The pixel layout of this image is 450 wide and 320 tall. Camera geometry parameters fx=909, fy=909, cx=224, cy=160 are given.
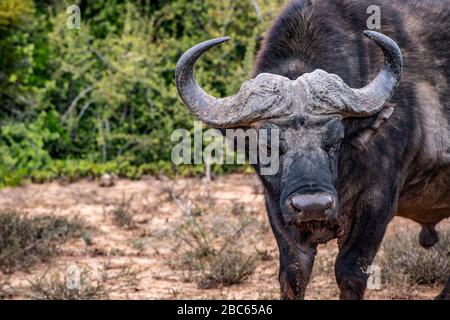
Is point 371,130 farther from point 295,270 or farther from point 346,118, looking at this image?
point 295,270

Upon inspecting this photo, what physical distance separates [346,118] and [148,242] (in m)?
3.57

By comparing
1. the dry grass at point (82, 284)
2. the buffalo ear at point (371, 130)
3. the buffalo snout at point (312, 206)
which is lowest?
the dry grass at point (82, 284)

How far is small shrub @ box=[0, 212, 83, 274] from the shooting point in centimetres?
732

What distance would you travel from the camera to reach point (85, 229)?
28.3 ft

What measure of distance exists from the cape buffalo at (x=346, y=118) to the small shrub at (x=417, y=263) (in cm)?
81

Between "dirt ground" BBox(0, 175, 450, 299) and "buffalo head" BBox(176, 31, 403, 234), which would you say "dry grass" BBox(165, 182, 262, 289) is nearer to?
"dirt ground" BBox(0, 175, 450, 299)

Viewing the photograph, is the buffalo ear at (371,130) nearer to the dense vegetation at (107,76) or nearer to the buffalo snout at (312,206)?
the buffalo snout at (312,206)

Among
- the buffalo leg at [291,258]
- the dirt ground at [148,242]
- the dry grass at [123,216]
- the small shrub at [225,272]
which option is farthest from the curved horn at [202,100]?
the dry grass at [123,216]

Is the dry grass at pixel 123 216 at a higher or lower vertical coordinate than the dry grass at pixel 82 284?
higher

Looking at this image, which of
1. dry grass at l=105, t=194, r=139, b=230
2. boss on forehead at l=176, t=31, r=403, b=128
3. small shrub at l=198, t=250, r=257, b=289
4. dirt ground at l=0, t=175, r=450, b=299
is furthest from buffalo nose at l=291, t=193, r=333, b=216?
dry grass at l=105, t=194, r=139, b=230

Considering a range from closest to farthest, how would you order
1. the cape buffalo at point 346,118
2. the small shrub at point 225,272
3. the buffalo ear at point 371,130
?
the cape buffalo at point 346,118
the buffalo ear at point 371,130
the small shrub at point 225,272

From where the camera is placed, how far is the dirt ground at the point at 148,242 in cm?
686
